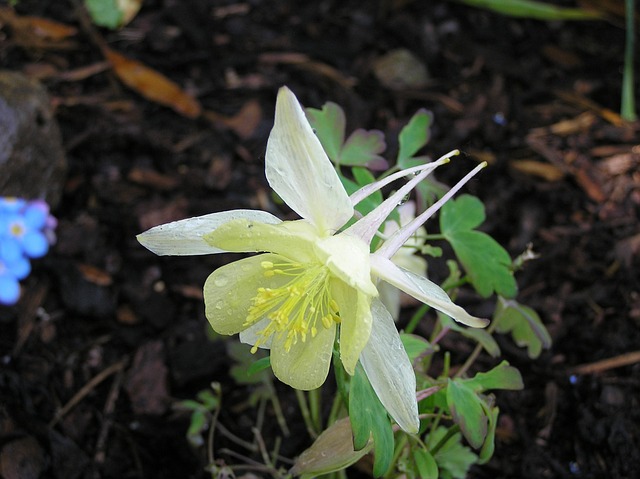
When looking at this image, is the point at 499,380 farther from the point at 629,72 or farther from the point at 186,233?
the point at 629,72

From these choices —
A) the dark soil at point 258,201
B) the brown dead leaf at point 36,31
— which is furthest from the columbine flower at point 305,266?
the brown dead leaf at point 36,31

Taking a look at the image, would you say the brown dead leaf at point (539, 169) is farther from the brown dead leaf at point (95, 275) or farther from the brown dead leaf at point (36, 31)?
the brown dead leaf at point (36, 31)

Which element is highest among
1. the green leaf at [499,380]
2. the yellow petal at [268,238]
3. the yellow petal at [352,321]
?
the yellow petal at [268,238]

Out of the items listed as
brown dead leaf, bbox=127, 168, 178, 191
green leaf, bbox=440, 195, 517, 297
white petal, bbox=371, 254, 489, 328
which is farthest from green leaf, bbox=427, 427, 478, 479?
brown dead leaf, bbox=127, 168, 178, 191

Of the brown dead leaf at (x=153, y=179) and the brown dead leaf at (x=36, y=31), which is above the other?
the brown dead leaf at (x=36, y=31)

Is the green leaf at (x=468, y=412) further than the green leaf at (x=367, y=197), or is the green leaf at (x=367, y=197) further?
the green leaf at (x=367, y=197)

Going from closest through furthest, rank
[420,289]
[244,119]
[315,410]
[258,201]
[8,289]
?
[420,289]
[315,410]
[8,289]
[258,201]
[244,119]

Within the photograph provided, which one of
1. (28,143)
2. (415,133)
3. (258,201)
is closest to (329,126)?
(415,133)

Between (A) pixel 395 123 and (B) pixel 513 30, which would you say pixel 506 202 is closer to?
(A) pixel 395 123
